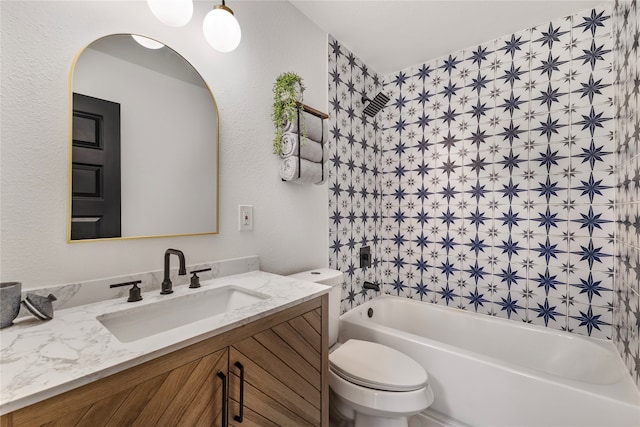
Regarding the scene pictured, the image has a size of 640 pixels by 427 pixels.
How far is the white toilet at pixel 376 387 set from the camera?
1.18m

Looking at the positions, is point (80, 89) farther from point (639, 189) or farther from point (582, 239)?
point (582, 239)

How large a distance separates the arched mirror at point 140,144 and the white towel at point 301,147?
1.22ft

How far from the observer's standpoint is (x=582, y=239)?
1.67 meters

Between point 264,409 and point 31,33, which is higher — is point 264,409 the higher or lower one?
the lower one

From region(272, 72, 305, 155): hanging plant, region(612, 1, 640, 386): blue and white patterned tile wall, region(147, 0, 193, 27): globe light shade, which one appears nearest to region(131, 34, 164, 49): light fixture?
region(147, 0, 193, 27): globe light shade

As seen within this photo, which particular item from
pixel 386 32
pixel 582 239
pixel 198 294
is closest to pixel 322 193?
pixel 198 294

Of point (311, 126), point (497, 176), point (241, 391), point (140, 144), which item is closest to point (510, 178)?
point (497, 176)

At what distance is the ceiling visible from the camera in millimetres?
1629

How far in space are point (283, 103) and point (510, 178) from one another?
1.60 m

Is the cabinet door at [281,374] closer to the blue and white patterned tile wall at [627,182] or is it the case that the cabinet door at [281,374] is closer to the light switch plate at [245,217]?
the light switch plate at [245,217]

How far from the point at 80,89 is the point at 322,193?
127 centimetres

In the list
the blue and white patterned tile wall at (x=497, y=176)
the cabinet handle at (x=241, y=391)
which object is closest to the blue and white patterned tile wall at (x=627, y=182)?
the blue and white patterned tile wall at (x=497, y=176)

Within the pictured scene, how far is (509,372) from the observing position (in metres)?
1.31

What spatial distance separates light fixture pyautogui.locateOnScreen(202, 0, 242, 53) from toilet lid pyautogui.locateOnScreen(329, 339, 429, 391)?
4.97 ft
